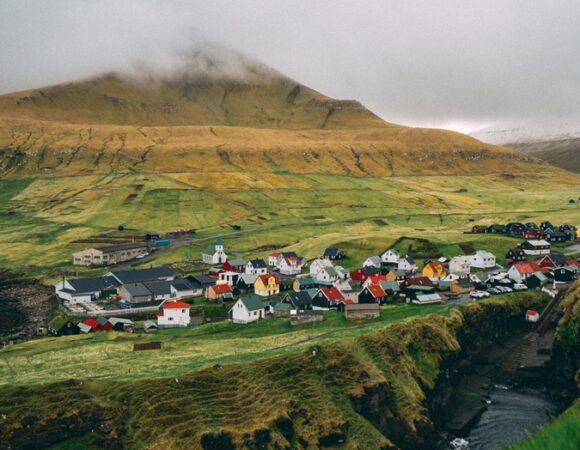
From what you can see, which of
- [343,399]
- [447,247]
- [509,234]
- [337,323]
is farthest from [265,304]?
[509,234]

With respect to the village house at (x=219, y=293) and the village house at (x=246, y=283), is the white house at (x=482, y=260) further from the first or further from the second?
the village house at (x=219, y=293)

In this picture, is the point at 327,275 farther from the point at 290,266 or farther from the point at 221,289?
the point at 221,289

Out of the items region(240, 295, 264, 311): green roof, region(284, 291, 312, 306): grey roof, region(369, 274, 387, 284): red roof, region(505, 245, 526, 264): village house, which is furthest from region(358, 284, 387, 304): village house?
region(505, 245, 526, 264): village house

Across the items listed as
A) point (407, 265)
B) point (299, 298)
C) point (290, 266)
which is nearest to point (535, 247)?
point (407, 265)

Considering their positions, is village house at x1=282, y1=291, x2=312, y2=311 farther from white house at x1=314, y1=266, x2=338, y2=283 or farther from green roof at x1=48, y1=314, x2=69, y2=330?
green roof at x1=48, y1=314, x2=69, y2=330

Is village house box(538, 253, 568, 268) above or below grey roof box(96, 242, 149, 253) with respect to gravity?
above

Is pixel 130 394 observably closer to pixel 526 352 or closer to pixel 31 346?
pixel 31 346

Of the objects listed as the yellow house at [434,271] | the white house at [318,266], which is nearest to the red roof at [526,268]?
the yellow house at [434,271]
